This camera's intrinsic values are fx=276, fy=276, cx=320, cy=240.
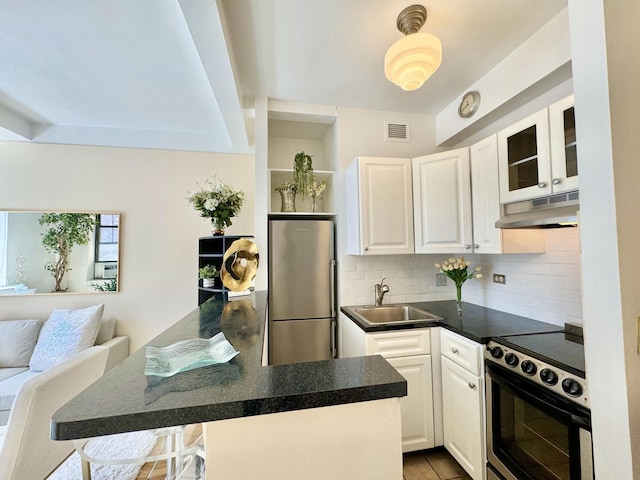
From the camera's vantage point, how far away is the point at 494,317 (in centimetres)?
204

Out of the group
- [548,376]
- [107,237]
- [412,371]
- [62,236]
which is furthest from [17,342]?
[548,376]

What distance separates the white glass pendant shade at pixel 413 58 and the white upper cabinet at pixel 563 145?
28.8 inches

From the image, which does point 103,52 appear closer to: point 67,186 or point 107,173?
point 107,173

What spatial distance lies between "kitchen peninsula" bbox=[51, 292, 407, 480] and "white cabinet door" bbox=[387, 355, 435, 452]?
1.32 meters

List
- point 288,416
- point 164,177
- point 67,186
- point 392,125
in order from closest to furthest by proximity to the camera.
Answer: point 288,416
point 392,125
point 67,186
point 164,177

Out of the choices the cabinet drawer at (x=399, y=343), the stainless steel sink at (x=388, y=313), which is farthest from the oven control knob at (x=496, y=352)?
the stainless steel sink at (x=388, y=313)

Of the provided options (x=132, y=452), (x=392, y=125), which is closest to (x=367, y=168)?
(x=392, y=125)

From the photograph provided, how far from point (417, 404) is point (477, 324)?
682mm

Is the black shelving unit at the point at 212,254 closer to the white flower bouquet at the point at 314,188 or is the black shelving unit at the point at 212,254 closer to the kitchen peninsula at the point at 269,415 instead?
the white flower bouquet at the point at 314,188

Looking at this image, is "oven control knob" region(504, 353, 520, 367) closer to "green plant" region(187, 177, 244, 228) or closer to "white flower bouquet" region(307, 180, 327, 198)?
"white flower bouquet" region(307, 180, 327, 198)

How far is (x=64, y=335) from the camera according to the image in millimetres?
2480

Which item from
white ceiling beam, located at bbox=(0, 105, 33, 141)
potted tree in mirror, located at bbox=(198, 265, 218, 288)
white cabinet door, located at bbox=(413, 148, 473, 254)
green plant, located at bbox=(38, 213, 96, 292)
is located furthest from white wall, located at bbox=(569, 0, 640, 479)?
white ceiling beam, located at bbox=(0, 105, 33, 141)

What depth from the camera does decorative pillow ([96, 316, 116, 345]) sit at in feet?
8.93

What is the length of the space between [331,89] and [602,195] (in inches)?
77.9
